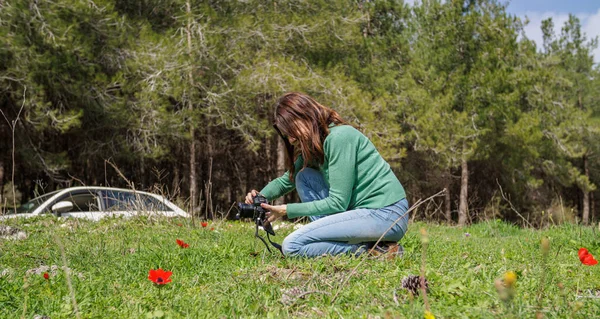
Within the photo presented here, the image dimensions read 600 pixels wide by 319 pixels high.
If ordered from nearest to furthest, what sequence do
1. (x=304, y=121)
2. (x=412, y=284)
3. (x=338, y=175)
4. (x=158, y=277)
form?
(x=158, y=277) < (x=412, y=284) < (x=338, y=175) < (x=304, y=121)

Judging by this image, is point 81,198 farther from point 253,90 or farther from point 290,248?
point 253,90

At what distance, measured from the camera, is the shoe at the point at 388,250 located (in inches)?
139

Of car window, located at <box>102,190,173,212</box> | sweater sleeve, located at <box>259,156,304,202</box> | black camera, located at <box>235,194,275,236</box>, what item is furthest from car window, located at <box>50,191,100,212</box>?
black camera, located at <box>235,194,275,236</box>

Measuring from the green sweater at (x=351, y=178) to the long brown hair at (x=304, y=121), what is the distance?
0.07m

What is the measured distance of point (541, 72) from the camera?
20.8 metres

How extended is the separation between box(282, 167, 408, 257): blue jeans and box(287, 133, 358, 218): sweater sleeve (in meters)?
0.09

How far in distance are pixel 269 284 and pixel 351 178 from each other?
99cm

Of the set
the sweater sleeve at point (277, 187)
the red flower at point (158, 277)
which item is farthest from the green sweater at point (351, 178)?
the red flower at point (158, 277)

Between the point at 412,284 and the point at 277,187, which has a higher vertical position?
the point at 277,187

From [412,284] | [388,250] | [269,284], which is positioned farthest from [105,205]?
[412,284]

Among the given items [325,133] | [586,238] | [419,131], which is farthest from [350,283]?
[419,131]

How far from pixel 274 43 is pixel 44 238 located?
11.8 meters

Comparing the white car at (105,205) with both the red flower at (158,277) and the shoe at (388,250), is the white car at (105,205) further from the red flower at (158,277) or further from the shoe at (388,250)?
the red flower at (158,277)

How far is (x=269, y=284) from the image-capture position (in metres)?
2.87
